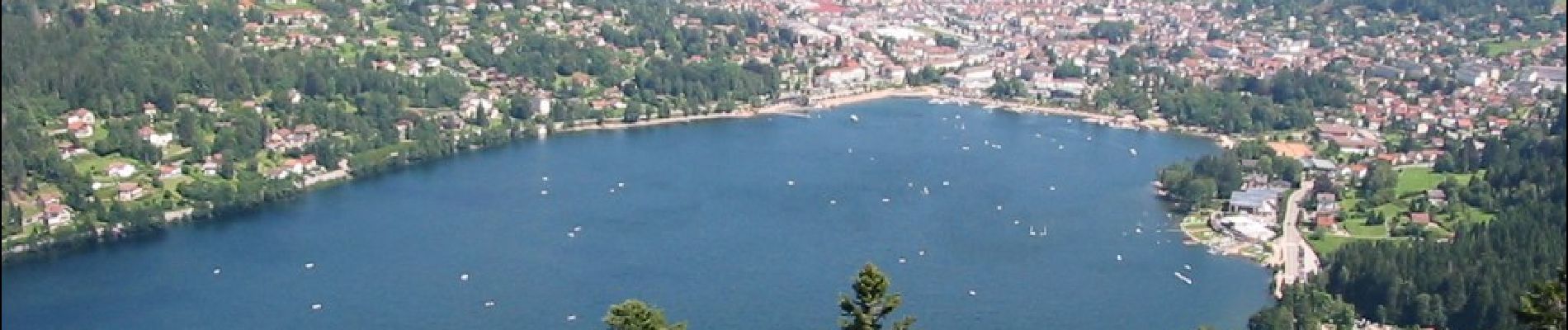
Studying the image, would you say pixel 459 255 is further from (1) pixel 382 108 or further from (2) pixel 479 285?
(1) pixel 382 108

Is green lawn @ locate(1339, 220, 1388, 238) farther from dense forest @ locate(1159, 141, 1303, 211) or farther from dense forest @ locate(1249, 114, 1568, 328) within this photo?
dense forest @ locate(1159, 141, 1303, 211)

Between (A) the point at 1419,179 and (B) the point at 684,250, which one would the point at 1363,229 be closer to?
(A) the point at 1419,179

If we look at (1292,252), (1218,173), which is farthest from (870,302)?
(1218,173)

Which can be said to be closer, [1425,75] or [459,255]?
[459,255]

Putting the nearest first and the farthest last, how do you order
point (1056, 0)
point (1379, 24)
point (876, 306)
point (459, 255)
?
point (876, 306)
point (459, 255)
point (1379, 24)
point (1056, 0)

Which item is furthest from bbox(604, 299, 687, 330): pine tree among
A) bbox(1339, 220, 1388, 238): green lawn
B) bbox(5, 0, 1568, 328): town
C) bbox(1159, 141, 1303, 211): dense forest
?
bbox(1159, 141, 1303, 211): dense forest

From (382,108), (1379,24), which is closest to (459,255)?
(382,108)
